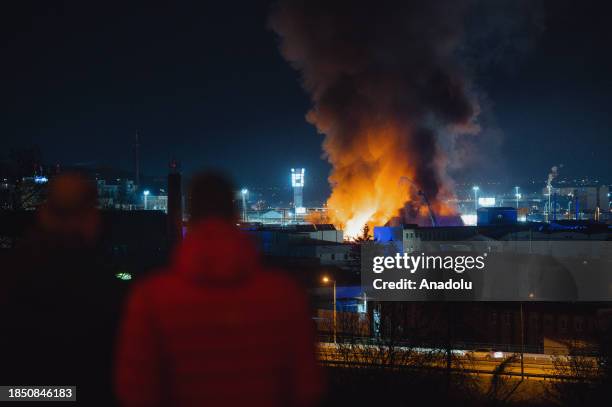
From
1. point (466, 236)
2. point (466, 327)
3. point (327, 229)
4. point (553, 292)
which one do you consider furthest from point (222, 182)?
point (327, 229)

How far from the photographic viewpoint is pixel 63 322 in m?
3.46

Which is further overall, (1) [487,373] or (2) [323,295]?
(2) [323,295]

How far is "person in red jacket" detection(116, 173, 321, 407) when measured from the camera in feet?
5.12

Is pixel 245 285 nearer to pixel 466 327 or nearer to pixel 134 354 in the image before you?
pixel 134 354

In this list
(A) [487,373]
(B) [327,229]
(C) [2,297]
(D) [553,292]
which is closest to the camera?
(C) [2,297]

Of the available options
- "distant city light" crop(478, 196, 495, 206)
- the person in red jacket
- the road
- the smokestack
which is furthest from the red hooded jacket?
"distant city light" crop(478, 196, 495, 206)

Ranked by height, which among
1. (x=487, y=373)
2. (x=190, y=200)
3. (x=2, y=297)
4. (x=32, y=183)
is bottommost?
(x=487, y=373)

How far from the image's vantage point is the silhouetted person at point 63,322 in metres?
3.48

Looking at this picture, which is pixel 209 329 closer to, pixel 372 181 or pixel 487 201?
pixel 372 181

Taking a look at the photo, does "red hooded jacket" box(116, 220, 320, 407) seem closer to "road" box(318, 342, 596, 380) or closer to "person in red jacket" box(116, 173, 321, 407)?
"person in red jacket" box(116, 173, 321, 407)

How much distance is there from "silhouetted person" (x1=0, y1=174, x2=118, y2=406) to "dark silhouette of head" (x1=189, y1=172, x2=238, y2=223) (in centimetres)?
219

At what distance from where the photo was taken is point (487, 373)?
38.1 feet

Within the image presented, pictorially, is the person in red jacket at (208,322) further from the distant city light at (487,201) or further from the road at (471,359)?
the distant city light at (487,201)

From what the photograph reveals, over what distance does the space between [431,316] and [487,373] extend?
3675 millimetres
